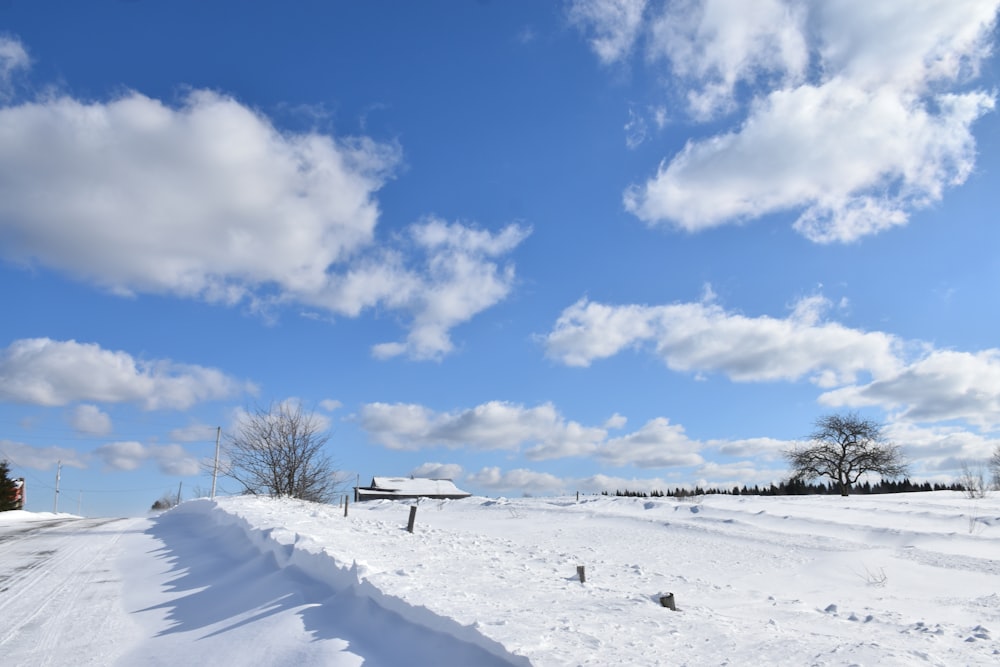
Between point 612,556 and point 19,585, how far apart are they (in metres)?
11.6

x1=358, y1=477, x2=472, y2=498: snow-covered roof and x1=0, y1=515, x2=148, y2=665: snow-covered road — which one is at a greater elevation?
x1=358, y1=477, x2=472, y2=498: snow-covered roof

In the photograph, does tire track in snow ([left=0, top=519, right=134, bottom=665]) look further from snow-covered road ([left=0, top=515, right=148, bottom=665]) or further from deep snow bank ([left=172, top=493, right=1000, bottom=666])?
deep snow bank ([left=172, top=493, right=1000, bottom=666])

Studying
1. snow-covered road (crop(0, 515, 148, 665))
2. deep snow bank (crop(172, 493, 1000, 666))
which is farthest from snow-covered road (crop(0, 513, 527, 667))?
deep snow bank (crop(172, 493, 1000, 666))

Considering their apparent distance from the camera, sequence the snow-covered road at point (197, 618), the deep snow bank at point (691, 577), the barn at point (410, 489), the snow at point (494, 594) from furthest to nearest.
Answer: the barn at point (410, 489), the deep snow bank at point (691, 577), the snow at point (494, 594), the snow-covered road at point (197, 618)

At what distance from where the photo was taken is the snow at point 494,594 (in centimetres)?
587

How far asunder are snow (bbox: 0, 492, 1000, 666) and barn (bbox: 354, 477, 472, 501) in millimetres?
48053

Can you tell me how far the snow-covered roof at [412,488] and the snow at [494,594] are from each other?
4967cm

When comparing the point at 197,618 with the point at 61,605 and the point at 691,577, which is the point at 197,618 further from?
the point at 691,577

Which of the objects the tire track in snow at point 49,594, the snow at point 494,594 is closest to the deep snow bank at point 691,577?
the snow at point 494,594

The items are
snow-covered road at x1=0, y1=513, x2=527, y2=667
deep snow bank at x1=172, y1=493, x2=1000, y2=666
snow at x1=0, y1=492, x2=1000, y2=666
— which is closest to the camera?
snow-covered road at x1=0, y1=513, x2=527, y2=667

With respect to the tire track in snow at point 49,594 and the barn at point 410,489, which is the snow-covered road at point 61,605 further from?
the barn at point 410,489

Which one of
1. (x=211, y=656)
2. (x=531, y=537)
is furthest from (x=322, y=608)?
(x=531, y=537)

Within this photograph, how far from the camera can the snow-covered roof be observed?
222 ft

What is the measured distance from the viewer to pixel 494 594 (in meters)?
7.91
